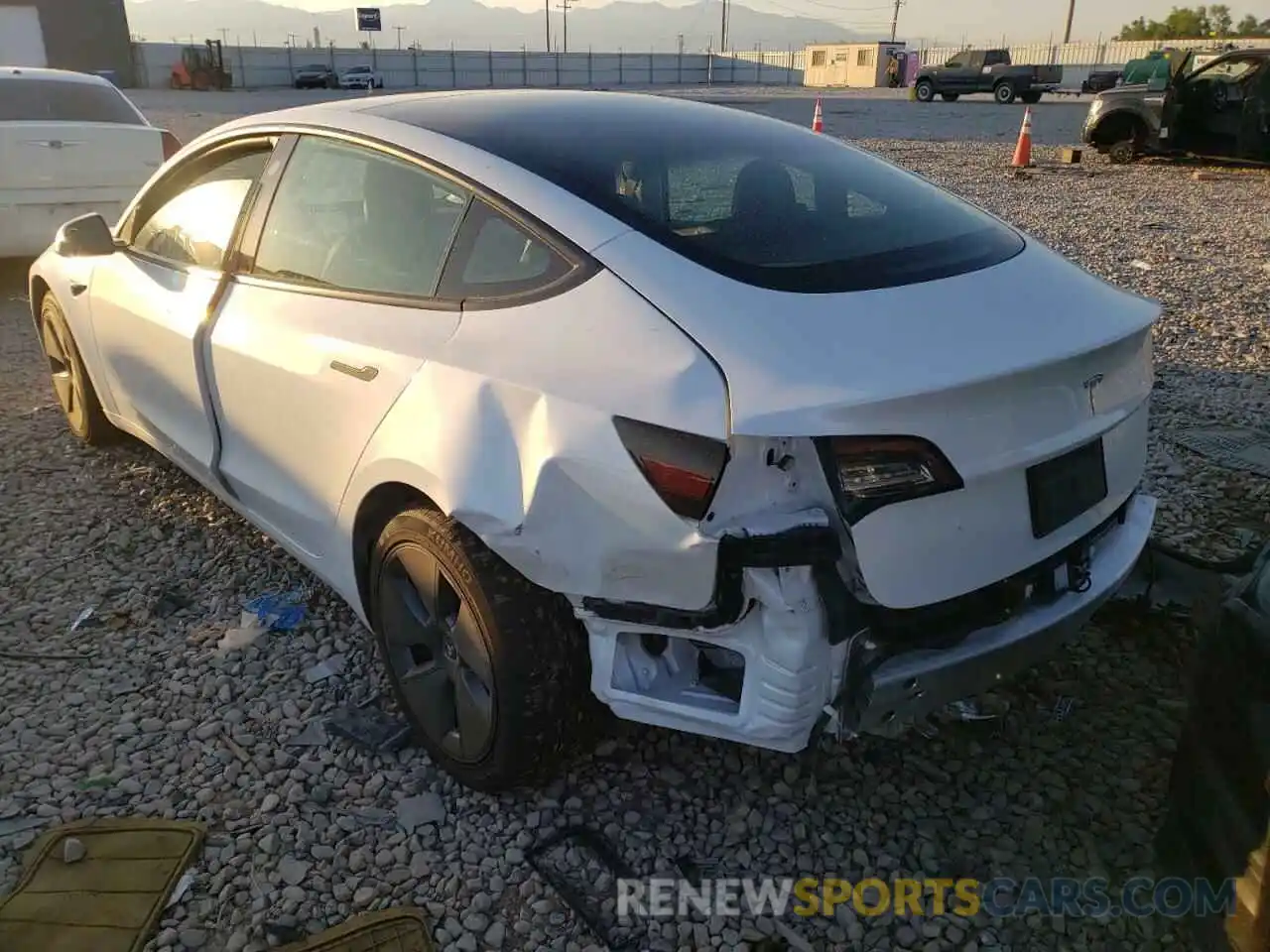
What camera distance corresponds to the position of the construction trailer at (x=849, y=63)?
51125 mm

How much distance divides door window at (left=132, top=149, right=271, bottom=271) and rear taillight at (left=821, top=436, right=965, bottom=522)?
2288 millimetres

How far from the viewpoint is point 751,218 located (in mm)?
2586

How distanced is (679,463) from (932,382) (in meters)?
0.51

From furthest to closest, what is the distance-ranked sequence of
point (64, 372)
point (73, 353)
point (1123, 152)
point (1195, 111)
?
point (1123, 152) → point (1195, 111) → point (64, 372) → point (73, 353)

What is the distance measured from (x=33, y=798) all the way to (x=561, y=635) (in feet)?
4.93

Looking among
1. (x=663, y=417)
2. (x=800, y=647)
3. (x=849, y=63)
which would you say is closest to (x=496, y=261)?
(x=663, y=417)

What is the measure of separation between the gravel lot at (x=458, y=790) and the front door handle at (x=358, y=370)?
1.02 meters

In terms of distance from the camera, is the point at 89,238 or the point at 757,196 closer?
the point at 757,196

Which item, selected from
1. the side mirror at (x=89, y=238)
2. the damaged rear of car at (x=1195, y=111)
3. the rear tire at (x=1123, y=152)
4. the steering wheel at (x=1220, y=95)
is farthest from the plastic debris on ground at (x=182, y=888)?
the rear tire at (x=1123, y=152)

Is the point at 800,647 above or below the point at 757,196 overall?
below

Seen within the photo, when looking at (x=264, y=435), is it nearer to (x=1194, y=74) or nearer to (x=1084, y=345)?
(x=1084, y=345)

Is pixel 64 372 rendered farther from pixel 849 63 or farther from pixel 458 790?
pixel 849 63

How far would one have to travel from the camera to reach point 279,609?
3494 millimetres

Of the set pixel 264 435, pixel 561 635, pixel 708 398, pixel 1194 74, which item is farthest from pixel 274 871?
pixel 1194 74
